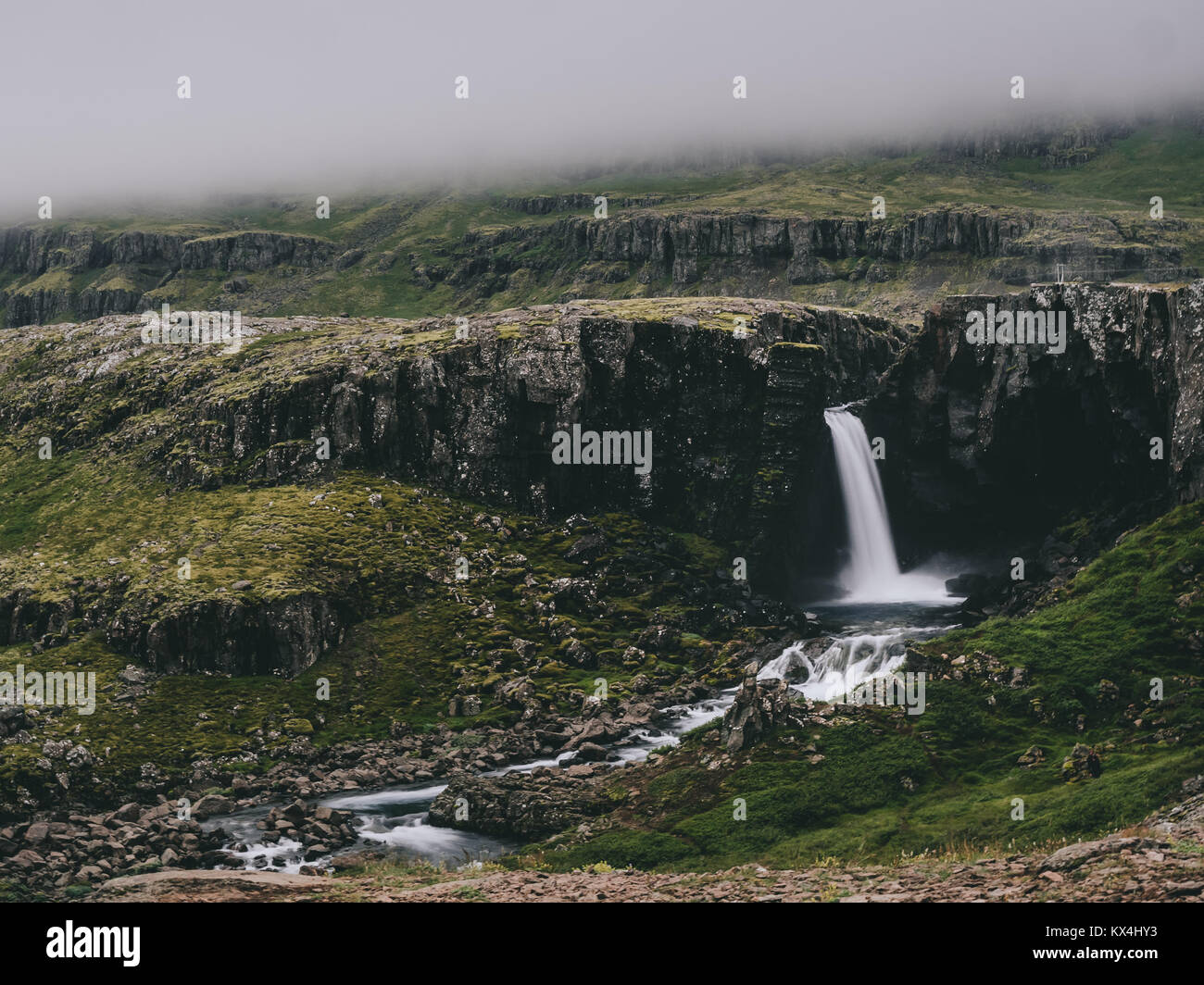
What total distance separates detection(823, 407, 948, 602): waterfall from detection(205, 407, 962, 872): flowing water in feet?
0.34

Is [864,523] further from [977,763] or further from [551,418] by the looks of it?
[977,763]

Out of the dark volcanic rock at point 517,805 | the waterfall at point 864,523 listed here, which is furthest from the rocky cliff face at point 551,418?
the dark volcanic rock at point 517,805

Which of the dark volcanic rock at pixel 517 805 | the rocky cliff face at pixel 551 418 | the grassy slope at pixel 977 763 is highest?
the rocky cliff face at pixel 551 418

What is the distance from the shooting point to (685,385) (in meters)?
126

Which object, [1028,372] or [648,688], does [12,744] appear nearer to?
[648,688]

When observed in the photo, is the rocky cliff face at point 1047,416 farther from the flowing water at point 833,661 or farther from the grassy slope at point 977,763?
the grassy slope at point 977,763

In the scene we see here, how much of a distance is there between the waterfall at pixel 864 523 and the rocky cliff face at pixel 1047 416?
207 cm

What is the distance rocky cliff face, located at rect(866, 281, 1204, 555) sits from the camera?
9731cm

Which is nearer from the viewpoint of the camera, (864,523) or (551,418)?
(551,418)

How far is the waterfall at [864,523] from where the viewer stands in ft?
404

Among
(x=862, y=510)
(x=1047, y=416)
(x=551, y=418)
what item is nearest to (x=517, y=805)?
(x=551, y=418)

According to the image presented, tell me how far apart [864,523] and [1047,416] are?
883 inches

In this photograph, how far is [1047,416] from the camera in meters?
115

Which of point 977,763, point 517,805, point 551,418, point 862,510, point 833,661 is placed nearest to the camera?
point 977,763
